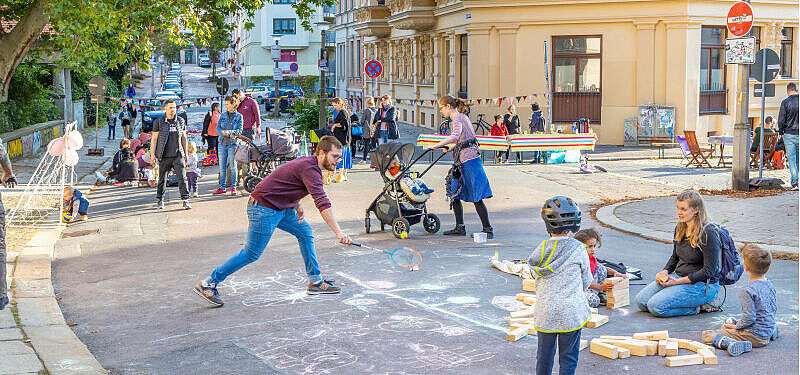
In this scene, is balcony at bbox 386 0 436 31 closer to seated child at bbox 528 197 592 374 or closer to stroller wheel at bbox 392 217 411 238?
stroller wheel at bbox 392 217 411 238

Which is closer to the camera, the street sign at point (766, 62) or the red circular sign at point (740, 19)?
the red circular sign at point (740, 19)

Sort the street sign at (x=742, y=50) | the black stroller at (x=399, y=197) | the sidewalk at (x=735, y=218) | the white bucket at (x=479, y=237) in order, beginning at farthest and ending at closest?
the street sign at (x=742, y=50)
the black stroller at (x=399, y=197)
the sidewalk at (x=735, y=218)
the white bucket at (x=479, y=237)

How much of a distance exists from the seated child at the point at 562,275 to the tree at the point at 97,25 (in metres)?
12.3

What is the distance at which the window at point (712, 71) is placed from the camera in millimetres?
29688

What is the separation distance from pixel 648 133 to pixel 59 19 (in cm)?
1867

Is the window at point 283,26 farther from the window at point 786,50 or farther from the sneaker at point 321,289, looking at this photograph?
the sneaker at point 321,289

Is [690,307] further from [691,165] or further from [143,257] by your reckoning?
[691,165]

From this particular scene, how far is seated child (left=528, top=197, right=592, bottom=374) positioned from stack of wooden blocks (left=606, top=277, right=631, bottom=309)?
285 centimetres

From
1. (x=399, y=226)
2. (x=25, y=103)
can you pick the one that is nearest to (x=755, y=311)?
(x=399, y=226)

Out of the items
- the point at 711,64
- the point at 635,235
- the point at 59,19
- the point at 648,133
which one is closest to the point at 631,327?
the point at 635,235

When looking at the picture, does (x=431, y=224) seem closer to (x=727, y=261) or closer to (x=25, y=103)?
(x=727, y=261)

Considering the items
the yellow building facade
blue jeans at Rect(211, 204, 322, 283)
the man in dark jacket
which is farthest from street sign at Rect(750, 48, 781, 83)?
blue jeans at Rect(211, 204, 322, 283)

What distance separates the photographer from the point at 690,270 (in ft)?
26.2

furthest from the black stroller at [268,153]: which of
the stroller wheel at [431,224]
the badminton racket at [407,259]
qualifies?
the badminton racket at [407,259]
